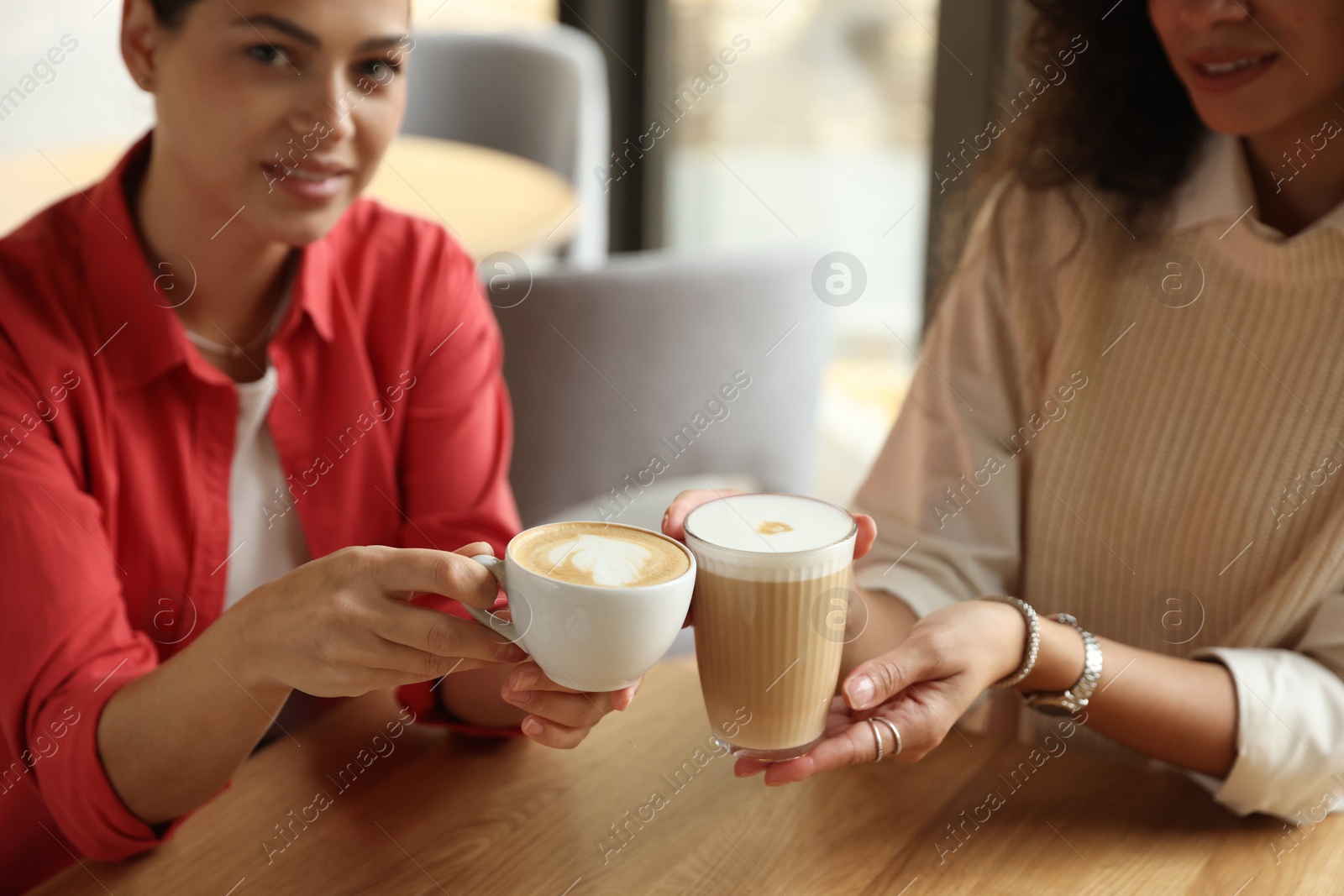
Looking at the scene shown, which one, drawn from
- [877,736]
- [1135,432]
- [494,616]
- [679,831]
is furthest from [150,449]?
[1135,432]

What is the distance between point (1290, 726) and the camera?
1002 millimetres

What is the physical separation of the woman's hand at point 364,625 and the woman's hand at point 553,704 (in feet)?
0.07

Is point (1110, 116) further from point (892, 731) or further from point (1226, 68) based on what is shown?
point (892, 731)

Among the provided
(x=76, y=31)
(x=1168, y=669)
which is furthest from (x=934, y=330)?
(x=76, y=31)

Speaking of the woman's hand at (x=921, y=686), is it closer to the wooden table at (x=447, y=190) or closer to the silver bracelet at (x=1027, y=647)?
the silver bracelet at (x=1027, y=647)

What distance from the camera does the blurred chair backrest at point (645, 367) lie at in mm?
1723

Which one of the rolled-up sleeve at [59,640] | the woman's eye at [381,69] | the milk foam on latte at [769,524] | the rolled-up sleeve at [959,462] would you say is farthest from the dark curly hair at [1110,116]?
the rolled-up sleeve at [59,640]

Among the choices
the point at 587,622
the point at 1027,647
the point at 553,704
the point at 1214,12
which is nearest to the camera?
the point at 587,622

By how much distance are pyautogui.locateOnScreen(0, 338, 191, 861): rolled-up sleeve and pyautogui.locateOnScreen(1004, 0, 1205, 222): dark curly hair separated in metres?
1.05

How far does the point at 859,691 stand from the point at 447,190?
1.65 metres

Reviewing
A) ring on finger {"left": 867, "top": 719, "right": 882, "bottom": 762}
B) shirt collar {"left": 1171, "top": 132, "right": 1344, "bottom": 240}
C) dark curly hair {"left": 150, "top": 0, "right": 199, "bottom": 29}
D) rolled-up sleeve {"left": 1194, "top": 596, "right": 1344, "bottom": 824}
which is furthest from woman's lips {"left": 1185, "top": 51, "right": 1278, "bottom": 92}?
dark curly hair {"left": 150, "top": 0, "right": 199, "bottom": 29}

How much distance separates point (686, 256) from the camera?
176cm

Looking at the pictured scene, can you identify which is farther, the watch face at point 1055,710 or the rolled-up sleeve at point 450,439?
the rolled-up sleeve at point 450,439

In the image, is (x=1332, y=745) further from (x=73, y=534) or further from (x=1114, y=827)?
(x=73, y=534)
